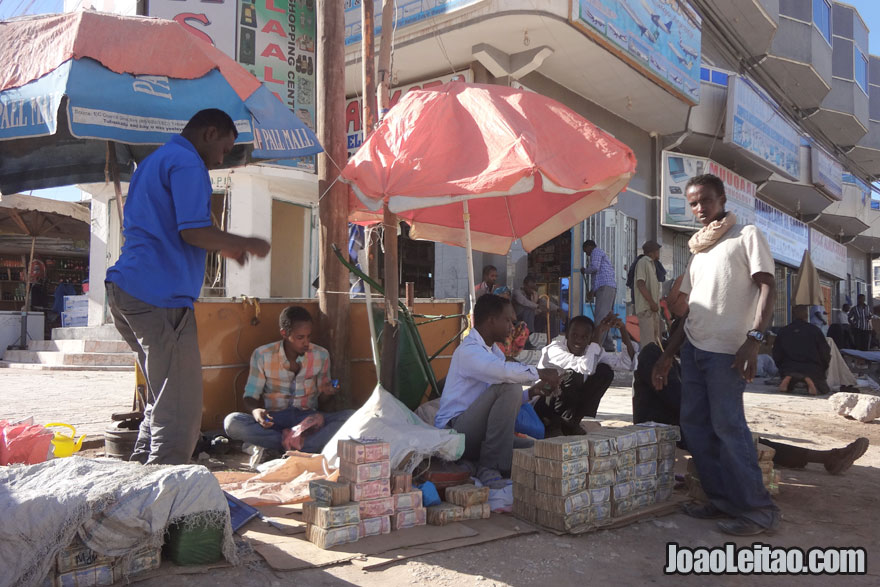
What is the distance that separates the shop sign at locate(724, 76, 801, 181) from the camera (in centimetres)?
1434

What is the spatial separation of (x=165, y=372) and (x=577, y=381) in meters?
2.99

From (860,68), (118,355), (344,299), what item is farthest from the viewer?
(860,68)

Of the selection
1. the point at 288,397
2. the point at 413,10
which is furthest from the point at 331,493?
the point at 413,10

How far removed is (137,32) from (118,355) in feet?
30.2

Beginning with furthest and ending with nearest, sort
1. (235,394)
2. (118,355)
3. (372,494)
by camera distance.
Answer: (118,355), (235,394), (372,494)

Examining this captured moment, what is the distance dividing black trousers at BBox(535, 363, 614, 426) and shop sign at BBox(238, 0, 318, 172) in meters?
8.66

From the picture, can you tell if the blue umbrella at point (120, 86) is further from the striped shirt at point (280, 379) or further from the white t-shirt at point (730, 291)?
the white t-shirt at point (730, 291)

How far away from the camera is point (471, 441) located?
12.3 feet

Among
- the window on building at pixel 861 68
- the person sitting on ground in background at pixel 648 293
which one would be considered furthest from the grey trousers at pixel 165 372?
the window on building at pixel 861 68

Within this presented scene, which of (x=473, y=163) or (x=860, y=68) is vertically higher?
(x=860, y=68)

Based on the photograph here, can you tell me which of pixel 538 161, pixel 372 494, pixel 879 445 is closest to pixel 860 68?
pixel 879 445

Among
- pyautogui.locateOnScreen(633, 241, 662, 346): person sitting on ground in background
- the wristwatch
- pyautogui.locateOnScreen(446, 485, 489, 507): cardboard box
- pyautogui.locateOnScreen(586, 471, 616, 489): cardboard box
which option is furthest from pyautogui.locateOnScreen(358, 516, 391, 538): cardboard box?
pyautogui.locateOnScreen(633, 241, 662, 346): person sitting on ground in background

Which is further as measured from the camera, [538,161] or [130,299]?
[538,161]

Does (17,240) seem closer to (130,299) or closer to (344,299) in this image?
(344,299)
